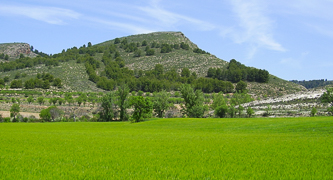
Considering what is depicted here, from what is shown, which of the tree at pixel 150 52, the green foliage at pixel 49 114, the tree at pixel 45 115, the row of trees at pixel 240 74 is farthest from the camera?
the tree at pixel 150 52

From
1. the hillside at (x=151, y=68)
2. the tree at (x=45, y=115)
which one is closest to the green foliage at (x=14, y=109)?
the tree at (x=45, y=115)

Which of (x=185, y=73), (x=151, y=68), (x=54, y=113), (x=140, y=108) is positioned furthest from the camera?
(x=151, y=68)

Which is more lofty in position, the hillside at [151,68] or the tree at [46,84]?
the hillside at [151,68]

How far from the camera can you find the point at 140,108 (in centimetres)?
6047

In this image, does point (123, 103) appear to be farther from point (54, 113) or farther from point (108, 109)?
point (54, 113)

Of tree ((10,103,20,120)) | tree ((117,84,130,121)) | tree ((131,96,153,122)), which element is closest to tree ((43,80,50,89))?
tree ((10,103,20,120))

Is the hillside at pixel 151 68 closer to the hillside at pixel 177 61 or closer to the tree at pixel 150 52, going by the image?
the hillside at pixel 177 61

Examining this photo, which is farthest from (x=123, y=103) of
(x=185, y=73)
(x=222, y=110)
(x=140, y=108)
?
(x=185, y=73)

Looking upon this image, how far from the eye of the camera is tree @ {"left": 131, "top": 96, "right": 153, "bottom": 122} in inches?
2366

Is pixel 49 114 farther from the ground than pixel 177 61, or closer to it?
closer to it

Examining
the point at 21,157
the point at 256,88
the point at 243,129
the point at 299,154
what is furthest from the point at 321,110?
the point at 256,88

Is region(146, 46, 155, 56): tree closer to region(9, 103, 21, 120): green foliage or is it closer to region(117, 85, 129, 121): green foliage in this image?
region(117, 85, 129, 121): green foliage

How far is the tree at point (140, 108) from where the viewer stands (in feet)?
197

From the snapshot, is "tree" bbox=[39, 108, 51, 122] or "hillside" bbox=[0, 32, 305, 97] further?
"hillside" bbox=[0, 32, 305, 97]
